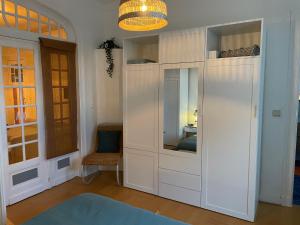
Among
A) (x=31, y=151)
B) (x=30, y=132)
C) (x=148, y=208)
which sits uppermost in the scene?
(x=30, y=132)

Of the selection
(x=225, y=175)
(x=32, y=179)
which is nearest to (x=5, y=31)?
(x=32, y=179)

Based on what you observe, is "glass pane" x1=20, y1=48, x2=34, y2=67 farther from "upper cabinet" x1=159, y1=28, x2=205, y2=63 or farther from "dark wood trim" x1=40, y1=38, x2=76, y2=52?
"upper cabinet" x1=159, y1=28, x2=205, y2=63

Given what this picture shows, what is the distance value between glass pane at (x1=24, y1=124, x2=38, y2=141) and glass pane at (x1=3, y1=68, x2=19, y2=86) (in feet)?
2.03

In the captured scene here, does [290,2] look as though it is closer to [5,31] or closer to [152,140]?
[152,140]

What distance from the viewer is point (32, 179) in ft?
10.7

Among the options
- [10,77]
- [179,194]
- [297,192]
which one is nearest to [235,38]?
[179,194]

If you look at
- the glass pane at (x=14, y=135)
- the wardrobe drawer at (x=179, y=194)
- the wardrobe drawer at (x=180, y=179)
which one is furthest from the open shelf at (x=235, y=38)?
the glass pane at (x=14, y=135)

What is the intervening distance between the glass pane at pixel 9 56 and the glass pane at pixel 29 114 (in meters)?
0.62

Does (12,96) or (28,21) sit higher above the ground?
(28,21)

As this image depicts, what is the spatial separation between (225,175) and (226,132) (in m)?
0.52

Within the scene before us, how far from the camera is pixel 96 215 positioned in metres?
1.73

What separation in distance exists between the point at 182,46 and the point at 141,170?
5.97ft

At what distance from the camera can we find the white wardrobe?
2.60m

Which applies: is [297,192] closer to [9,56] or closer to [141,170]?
[141,170]
